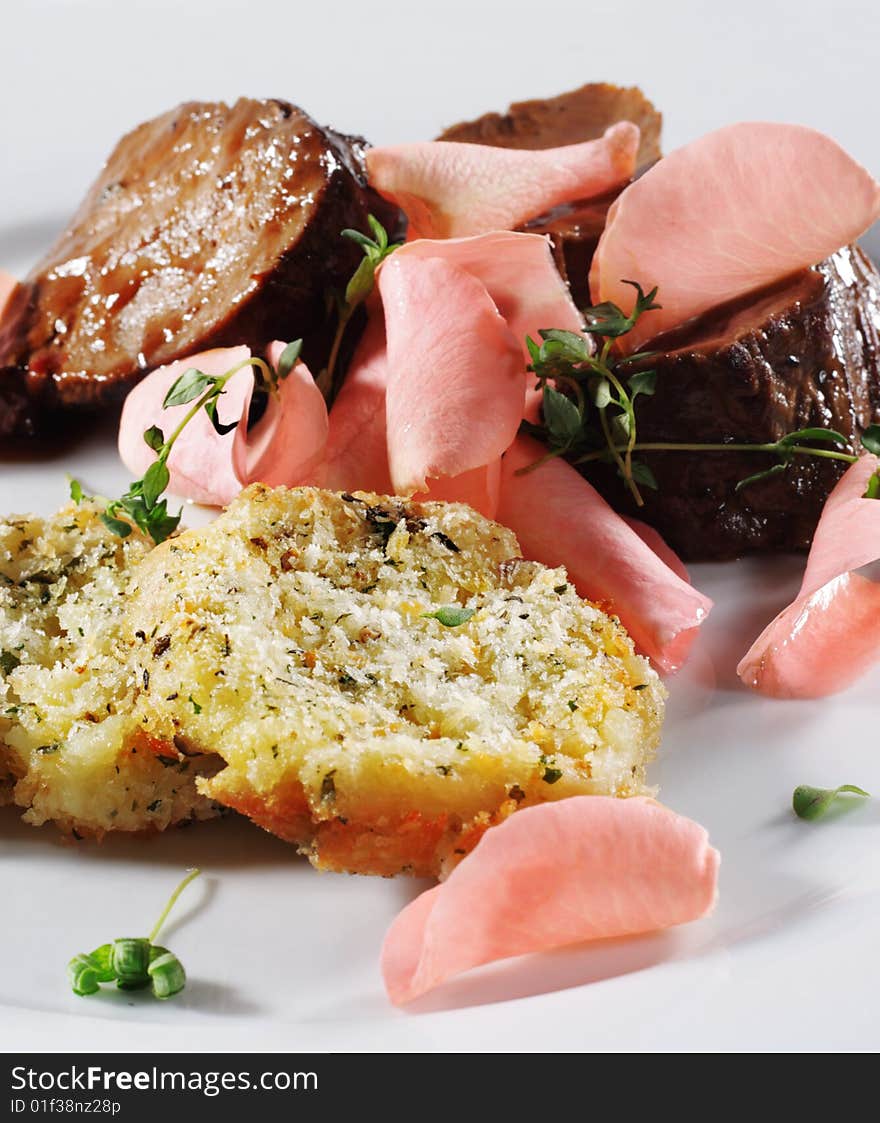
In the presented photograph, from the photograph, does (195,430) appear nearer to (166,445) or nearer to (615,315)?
(166,445)

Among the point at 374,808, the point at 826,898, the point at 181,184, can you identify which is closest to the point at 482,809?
the point at 374,808

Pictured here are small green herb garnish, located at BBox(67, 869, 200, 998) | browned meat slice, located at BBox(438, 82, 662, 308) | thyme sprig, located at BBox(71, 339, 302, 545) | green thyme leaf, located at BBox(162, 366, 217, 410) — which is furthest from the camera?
browned meat slice, located at BBox(438, 82, 662, 308)

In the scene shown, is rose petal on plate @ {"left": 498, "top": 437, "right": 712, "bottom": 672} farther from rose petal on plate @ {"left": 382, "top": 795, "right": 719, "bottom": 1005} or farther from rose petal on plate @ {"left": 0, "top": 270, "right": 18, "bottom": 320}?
rose petal on plate @ {"left": 0, "top": 270, "right": 18, "bottom": 320}

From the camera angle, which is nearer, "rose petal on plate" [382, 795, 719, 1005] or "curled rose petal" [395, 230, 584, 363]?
"rose petal on plate" [382, 795, 719, 1005]

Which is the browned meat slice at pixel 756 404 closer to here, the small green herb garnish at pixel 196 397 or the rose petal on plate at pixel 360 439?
the rose petal on plate at pixel 360 439

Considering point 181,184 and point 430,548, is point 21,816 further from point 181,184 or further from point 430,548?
point 181,184

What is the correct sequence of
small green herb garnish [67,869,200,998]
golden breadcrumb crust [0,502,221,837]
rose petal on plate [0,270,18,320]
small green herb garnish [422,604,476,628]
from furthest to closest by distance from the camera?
1. rose petal on plate [0,270,18,320]
2. small green herb garnish [422,604,476,628]
3. golden breadcrumb crust [0,502,221,837]
4. small green herb garnish [67,869,200,998]

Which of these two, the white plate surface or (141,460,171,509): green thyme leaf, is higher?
(141,460,171,509): green thyme leaf

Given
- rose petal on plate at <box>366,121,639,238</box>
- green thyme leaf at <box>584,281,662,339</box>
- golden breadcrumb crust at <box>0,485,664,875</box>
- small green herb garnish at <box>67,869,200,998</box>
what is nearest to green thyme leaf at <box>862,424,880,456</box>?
green thyme leaf at <box>584,281,662,339</box>
